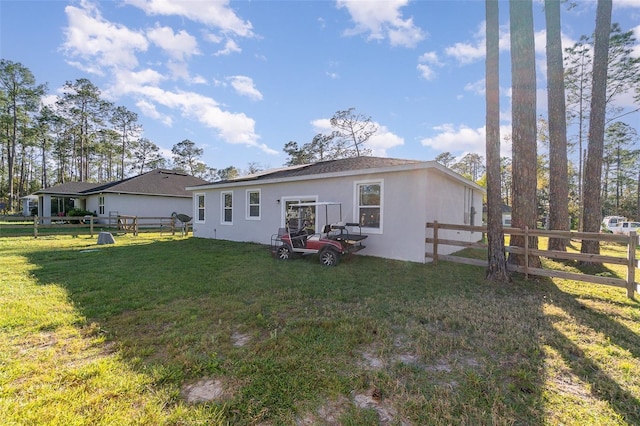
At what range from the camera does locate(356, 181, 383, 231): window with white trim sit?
7.92 meters

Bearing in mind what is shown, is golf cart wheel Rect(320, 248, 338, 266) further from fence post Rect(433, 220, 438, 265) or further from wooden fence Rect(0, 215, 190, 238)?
wooden fence Rect(0, 215, 190, 238)

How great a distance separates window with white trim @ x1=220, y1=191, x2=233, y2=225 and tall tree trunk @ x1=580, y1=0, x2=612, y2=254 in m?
12.1

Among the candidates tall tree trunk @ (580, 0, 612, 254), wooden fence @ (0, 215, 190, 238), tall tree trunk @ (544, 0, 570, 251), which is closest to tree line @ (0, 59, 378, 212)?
wooden fence @ (0, 215, 190, 238)

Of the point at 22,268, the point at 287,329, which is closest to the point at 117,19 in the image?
the point at 22,268

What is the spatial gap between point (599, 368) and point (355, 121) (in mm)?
25589

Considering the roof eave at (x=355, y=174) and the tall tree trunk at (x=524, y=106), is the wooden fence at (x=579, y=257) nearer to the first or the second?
the tall tree trunk at (x=524, y=106)

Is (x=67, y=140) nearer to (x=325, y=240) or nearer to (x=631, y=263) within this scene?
(x=325, y=240)

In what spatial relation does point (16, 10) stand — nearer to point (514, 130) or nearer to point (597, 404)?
point (514, 130)

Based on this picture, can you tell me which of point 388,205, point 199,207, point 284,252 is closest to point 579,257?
point 388,205

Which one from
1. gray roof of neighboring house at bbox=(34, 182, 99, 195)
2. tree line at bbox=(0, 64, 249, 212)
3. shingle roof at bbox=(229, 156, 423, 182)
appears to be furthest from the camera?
tree line at bbox=(0, 64, 249, 212)

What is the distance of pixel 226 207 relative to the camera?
40.5ft

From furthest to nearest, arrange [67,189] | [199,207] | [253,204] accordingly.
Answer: [67,189], [199,207], [253,204]

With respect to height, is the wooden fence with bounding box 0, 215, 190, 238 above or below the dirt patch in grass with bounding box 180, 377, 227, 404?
above

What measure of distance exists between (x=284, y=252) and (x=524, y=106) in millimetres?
6513
